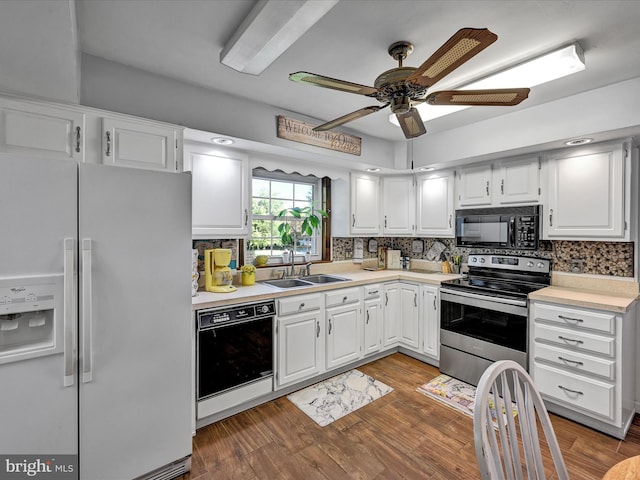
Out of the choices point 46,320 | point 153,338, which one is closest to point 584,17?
point 153,338

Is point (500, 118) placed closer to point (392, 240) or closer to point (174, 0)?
point (392, 240)

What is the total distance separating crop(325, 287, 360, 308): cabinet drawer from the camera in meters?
2.93

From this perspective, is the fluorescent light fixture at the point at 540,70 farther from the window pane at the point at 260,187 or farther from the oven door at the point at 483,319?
the window pane at the point at 260,187

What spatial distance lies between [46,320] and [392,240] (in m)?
3.69

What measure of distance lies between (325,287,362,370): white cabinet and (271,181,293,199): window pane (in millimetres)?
1244

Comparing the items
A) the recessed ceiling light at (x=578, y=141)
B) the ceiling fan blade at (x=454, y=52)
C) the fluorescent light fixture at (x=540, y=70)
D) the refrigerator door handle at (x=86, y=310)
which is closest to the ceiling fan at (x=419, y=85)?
the ceiling fan blade at (x=454, y=52)

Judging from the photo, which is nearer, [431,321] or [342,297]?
[342,297]

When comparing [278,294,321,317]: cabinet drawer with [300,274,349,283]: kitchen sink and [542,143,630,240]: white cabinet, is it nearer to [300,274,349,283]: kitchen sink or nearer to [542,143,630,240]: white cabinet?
[300,274,349,283]: kitchen sink

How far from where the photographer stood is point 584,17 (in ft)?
5.12

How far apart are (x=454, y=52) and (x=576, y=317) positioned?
7.15ft

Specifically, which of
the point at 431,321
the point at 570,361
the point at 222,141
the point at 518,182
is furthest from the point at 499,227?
the point at 222,141

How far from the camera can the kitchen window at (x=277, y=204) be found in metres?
3.31

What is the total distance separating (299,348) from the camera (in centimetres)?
272

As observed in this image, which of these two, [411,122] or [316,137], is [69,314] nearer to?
[411,122]
